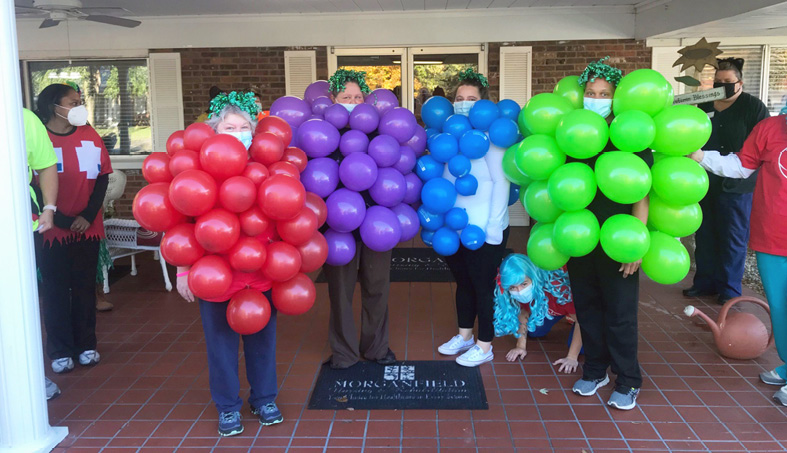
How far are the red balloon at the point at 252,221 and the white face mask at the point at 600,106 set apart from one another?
1542mm

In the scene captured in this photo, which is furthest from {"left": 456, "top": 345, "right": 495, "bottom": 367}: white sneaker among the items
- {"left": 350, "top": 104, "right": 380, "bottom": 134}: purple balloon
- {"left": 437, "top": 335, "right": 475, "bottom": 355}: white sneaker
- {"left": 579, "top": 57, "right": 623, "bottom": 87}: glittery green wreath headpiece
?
{"left": 579, "top": 57, "right": 623, "bottom": 87}: glittery green wreath headpiece

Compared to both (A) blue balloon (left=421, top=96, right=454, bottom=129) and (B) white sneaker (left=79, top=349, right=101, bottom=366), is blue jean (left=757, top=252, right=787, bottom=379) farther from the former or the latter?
(B) white sneaker (left=79, top=349, right=101, bottom=366)

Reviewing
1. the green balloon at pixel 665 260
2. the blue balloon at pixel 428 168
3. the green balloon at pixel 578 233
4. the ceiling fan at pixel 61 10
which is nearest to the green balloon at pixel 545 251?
the green balloon at pixel 578 233

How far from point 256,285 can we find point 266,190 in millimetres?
450

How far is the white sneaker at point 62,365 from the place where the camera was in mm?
3291

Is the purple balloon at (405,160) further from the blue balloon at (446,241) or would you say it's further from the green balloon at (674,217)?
the green balloon at (674,217)

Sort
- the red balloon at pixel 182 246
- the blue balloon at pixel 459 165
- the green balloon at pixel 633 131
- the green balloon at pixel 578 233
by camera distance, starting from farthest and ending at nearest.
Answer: the blue balloon at pixel 459 165
the green balloon at pixel 578 233
the green balloon at pixel 633 131
the red balloon at pixel 182 246

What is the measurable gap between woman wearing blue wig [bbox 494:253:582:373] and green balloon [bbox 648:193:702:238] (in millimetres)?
711

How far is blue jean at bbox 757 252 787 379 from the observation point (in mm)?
2887

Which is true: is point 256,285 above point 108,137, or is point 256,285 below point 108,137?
below

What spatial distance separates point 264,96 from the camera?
23.1ft

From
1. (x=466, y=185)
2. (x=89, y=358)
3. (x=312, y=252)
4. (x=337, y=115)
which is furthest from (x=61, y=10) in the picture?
(x=466, y=185)

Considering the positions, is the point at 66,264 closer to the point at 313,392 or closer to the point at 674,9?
the point at 313,392

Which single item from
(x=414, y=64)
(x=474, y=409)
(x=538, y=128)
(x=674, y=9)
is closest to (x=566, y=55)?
(x=674, y=9)
